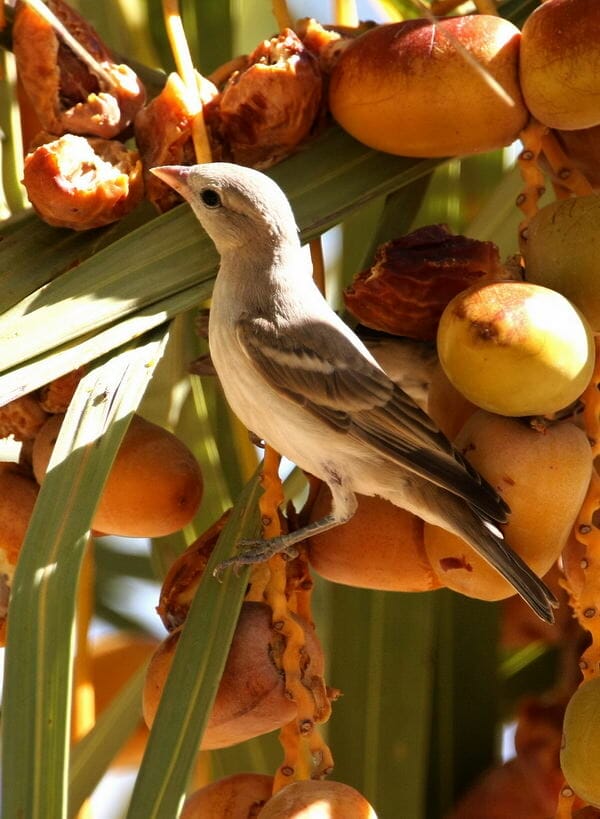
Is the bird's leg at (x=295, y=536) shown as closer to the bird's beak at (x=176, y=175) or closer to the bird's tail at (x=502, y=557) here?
the bird's tail at (x=502, y=557)

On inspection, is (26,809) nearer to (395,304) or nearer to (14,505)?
(14,505)

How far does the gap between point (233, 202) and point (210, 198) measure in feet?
0.28

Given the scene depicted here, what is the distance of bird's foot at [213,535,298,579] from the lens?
1.20m

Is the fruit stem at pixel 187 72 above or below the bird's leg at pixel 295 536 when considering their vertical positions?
above

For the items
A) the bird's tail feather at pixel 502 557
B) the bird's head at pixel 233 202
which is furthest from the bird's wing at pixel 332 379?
the bird's tail feather at pixel 502 557

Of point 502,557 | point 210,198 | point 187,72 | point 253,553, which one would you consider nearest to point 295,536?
point 253,553

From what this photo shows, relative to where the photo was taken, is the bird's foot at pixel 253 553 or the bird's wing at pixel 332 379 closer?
the bird's foot at pixel 253 553

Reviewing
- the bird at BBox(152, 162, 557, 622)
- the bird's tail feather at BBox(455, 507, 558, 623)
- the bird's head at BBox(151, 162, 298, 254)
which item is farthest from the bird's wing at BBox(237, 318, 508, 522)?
the bird's tail feather at BBox(455, 507, 558, 623)

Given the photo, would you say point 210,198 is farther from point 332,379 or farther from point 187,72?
point 332,379

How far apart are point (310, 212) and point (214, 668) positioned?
527 mm

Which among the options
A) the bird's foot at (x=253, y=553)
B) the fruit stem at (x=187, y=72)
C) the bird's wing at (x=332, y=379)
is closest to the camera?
the bird's foot at (x=253, y=553)

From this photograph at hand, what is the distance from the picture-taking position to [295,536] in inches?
52.1

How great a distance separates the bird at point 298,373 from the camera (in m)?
1.39

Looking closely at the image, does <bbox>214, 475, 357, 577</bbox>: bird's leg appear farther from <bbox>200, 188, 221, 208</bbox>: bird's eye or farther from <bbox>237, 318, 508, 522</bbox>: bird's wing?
<bbox>200, 188, 221, 208</bbox>: bird's eye
